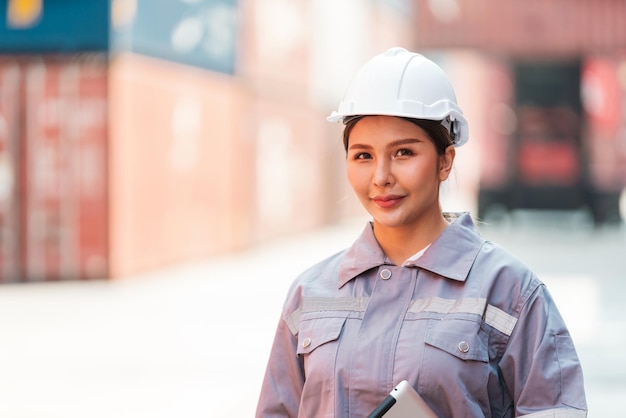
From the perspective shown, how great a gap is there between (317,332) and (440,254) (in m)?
0.28

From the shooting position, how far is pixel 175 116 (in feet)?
51.1

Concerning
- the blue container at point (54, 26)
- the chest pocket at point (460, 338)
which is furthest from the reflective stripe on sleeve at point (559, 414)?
the blue container at point (54, 26)

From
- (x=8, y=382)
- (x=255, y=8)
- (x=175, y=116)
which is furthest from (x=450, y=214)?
(x=255, y=8)

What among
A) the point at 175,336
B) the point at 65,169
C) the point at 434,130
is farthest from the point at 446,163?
the point at 65,169

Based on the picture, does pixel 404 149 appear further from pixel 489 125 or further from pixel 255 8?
pixel 489 125

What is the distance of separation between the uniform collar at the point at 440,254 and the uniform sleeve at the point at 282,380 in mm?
173

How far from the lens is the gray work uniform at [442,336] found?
7.29ft

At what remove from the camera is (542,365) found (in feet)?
7.30

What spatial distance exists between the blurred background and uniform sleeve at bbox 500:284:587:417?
1.68 feet

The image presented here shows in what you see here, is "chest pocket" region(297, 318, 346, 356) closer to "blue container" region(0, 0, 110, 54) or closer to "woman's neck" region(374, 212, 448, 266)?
"woman's neck" region(374, 212, 448, 266)

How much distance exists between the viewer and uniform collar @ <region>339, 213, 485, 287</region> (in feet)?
7.61

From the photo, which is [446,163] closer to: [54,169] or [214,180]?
[54,169]

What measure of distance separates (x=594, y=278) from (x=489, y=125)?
471 inches

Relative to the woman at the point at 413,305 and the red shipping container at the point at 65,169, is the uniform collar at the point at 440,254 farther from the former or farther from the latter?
the red shipping container at the point at 65,169
